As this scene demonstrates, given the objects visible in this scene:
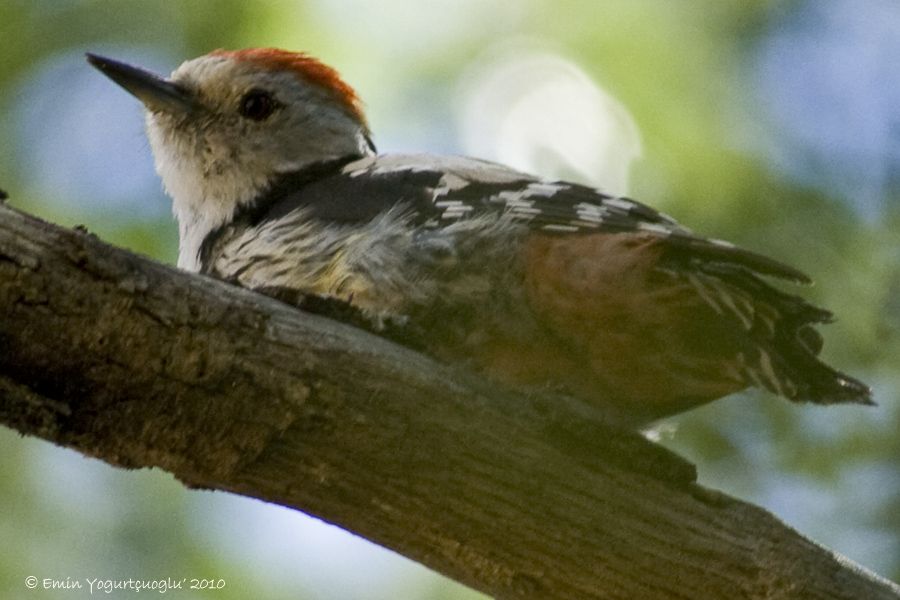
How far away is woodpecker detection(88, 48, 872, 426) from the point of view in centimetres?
341

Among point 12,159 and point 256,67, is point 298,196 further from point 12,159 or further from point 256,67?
point 12,159

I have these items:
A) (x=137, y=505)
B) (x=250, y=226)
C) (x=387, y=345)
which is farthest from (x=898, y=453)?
(x=137, y=505)

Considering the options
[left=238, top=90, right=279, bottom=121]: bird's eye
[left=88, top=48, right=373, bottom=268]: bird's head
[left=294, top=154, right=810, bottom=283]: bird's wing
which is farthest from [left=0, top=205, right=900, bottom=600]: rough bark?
[left=238, top=90, right=279, bottom=121]: bird's eye

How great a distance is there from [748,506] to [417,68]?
3162mm

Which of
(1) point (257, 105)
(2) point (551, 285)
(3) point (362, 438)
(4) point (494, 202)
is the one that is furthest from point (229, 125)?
(3) point (362, 438)

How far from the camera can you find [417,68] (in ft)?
19.3

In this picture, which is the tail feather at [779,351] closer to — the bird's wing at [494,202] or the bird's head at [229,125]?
the bird's wing at [494,202]

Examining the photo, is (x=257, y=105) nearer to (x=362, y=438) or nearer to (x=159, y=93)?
(x=159, y=93)

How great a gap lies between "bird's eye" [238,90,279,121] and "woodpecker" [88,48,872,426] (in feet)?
3.40

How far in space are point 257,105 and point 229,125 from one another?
16 centimetres

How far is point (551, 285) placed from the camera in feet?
11.8

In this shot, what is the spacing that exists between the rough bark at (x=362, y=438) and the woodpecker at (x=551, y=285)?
0.27 metres

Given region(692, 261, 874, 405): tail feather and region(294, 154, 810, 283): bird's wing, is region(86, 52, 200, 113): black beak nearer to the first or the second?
region(294, 154, 810, 283): bird's wing

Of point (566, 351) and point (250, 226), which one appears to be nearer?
point (566, 351)
